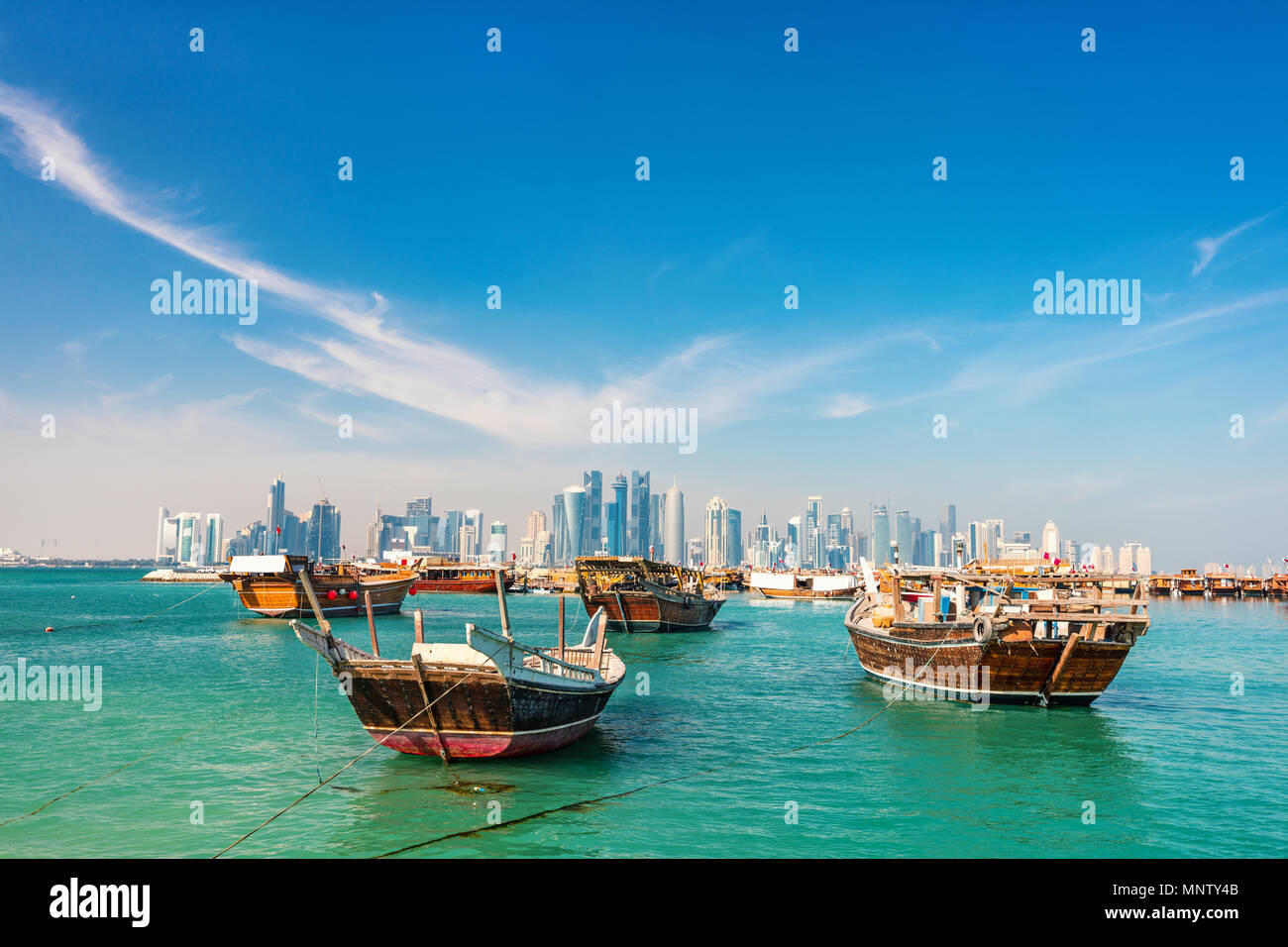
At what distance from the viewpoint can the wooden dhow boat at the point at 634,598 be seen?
59281 mm

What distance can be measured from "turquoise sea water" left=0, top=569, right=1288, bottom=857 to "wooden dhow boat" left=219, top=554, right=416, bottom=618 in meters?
27.2

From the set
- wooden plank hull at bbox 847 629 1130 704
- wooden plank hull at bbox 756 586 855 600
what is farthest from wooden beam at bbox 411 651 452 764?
wooden plank hull at bbox 756 586 855 600

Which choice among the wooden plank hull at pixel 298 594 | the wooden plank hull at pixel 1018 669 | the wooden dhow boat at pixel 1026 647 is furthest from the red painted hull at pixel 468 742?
the wooden plank hull at pixel 298 594

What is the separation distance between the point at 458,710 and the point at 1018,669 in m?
19.8

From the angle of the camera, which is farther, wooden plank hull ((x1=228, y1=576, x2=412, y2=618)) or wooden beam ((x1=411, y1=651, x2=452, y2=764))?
wooden plank hull ((x1=228, y1=576, x2=412, y2=618))

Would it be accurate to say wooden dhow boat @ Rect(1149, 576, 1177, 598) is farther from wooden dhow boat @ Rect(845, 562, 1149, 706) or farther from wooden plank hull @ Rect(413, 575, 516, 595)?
wooden dhow boat @ Rect(845, 562, 1149, 706)

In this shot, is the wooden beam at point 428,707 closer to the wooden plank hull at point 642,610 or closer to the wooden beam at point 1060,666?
the wooden beam at point 1060,666

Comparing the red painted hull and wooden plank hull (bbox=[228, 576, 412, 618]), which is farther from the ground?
the red painted hull

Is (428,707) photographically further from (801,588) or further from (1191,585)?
(1191,585)

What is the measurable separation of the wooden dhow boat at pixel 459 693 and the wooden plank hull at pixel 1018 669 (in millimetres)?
15711

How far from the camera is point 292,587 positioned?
65.4 metres

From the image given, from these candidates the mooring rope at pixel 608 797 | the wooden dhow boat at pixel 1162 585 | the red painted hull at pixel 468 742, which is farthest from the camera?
the wooden dhow boat at pixel 1162 585

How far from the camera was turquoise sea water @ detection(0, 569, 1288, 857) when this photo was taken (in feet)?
48.5
